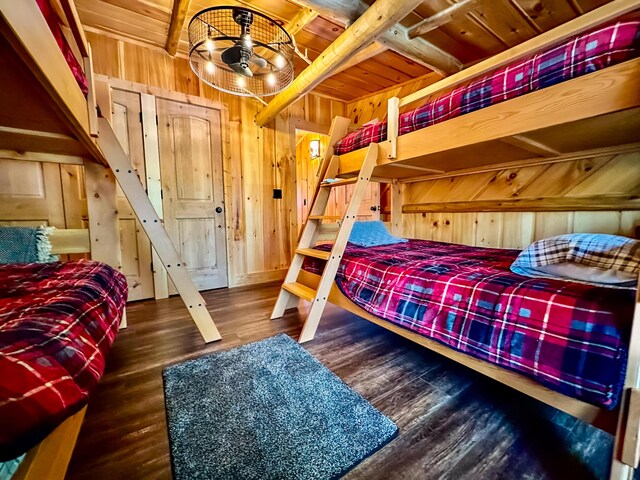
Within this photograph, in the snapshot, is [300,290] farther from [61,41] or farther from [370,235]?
[61,41]

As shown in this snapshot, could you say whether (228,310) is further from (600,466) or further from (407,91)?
(407,91)

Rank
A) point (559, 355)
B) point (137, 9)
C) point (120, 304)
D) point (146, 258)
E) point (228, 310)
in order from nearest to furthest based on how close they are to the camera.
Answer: point (559, 355) < point (120, 304) < point (137, 9) < point (228, 310) < point (146, 258)

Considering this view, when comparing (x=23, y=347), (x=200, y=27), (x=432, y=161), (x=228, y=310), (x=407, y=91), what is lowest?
(x=228, y=310)

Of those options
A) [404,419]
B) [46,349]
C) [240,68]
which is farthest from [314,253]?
[46,349]

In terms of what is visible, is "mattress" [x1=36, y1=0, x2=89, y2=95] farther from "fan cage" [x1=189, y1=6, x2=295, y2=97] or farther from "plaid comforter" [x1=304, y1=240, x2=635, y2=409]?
"plaid comforter" [x1=304, y1=240, x2=635, y2=409]

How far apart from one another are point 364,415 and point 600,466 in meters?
0.78

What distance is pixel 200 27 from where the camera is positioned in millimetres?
1599

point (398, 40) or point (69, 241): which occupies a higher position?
point (398, 40)

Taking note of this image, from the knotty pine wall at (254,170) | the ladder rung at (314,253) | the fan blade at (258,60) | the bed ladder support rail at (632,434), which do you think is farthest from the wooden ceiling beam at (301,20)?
the bed ladder support rail at (632,434)

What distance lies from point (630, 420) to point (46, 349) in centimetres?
151

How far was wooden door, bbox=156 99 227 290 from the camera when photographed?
2.79 meters

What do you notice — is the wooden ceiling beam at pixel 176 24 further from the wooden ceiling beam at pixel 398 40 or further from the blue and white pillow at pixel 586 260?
the blue and white pillow at pixel 586 260

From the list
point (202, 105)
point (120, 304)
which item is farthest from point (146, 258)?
point (202, 105)

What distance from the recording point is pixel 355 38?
5.75ft
